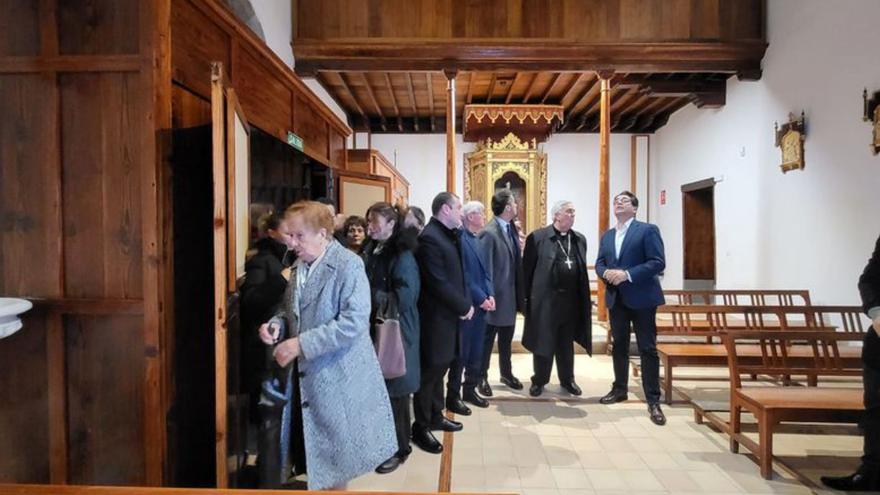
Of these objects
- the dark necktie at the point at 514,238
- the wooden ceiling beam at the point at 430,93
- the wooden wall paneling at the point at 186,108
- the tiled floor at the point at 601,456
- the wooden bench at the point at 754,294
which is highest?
the wooden ceiling beam at the point at 430,93

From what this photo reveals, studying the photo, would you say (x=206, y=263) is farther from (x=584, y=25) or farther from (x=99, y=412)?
(x=584, y=25)

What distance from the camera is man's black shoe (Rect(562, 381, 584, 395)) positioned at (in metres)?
3.54

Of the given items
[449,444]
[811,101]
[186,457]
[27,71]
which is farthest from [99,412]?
[811,101]

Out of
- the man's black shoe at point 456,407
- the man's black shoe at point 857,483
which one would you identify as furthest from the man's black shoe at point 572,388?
the man's black shoe at point 857,483

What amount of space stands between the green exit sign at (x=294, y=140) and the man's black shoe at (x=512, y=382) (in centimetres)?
256

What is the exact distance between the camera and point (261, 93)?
128 inches

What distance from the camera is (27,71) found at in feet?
6.05

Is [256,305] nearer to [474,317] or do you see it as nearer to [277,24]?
[474,317]

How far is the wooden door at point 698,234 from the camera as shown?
7234 mm

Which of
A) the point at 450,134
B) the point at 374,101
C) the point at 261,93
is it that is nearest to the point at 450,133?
the point at 450,134

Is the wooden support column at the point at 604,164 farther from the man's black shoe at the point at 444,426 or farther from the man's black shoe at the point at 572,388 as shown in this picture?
the man's black shoe at the point at 444,426

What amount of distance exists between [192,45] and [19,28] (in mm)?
603

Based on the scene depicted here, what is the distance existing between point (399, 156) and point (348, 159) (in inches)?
99.2

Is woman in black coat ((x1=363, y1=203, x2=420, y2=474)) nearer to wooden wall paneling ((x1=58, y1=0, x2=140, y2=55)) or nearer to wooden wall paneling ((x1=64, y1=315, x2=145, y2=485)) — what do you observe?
wooden wall paneling ((x1=64, y1=315, x2=145, y2=485))
